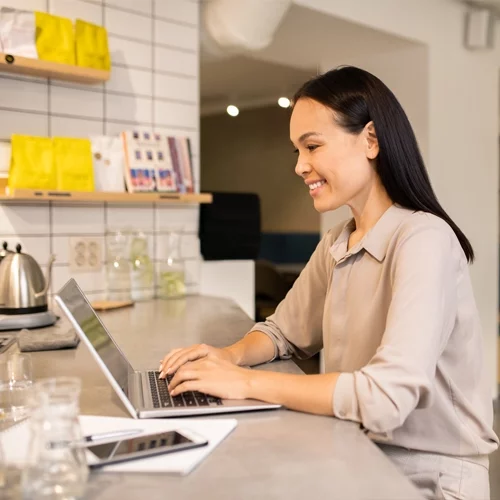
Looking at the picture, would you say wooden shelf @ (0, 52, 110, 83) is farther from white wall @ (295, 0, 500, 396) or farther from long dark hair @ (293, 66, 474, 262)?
white wall @ (295, 0, 500, 396)

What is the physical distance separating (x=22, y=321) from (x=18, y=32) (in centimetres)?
100

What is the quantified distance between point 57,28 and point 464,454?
77.4 inches

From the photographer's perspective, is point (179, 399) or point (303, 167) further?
point (303, 167)

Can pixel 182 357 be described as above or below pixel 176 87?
below

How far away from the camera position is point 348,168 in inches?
54.1

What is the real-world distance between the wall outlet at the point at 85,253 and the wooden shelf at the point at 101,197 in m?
0.16

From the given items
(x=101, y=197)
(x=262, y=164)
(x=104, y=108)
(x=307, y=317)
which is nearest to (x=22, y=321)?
(x=101, y=197)

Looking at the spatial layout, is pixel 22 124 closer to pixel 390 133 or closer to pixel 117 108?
pixel 117 108

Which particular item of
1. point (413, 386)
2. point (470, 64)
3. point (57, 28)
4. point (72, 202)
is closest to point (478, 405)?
point (413, 386)

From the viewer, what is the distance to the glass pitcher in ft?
2.41

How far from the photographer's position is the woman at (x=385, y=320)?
1.09m

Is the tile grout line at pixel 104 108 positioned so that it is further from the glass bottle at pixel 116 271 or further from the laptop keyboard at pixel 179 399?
the laptop keyboard at pixel 179 399

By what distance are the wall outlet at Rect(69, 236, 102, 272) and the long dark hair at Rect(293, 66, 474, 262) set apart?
57.8 inches

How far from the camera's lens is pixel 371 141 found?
136 centimetres
